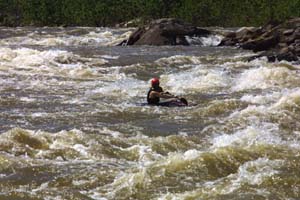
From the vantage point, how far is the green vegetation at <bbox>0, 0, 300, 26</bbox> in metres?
50.5

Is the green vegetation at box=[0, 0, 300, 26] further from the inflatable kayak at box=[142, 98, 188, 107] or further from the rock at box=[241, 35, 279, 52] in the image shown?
the inflatable kayak at box=[142, 98, 188, 107]

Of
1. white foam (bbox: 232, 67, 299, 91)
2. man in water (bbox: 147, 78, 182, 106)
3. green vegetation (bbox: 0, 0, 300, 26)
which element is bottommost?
green vegetation (bbox: 0, 0, 300, 26)

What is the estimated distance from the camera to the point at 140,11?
58.5 meters

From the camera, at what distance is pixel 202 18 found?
5341 centimetres

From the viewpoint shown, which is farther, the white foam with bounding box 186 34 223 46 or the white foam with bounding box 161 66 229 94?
the white foam with bounding box 186 34 223 46

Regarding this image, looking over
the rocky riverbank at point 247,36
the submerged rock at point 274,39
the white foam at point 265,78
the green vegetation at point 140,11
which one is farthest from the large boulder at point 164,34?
the green vegetation at point 140,11

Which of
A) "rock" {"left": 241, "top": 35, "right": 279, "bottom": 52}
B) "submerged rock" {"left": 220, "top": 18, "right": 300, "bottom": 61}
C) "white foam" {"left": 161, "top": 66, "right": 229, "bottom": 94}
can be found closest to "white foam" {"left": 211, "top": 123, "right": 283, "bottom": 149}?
"white foam" {"left": 161, "top": 66, "right": 229, "bottom": 94}

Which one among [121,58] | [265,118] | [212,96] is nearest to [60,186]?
[265,118]

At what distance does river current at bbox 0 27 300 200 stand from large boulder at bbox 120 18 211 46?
9000 mm

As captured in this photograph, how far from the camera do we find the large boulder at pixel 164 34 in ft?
102

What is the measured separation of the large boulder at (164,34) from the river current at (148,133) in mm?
9000

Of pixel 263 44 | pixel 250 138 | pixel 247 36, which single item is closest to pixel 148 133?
pixel 250 138

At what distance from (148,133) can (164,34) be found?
65.9 ft

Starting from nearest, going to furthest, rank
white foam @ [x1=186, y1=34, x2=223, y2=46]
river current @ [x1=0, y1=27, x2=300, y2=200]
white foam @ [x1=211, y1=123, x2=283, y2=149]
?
river current @ [x1=0, y1=27, x2=300, y2=200], white foam @ [x1=211, y1=123, x2=283, y2=149], white foam @ [x1=186, y1=34, x2=223, y2=46]
